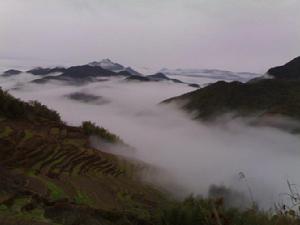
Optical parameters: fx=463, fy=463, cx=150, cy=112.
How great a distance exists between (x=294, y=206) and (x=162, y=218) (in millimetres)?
3342

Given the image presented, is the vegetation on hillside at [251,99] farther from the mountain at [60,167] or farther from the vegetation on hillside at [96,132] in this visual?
the mountain at [60,167]

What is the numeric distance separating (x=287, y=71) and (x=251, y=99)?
191ft

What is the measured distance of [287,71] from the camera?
6934 inches

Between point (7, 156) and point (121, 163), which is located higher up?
point (7, 156)

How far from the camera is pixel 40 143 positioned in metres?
39.0

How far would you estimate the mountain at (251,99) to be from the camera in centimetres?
11375

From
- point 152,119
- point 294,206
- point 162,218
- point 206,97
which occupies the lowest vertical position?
point 152,119

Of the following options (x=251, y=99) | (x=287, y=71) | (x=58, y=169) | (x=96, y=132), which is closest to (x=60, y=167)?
(x=58, y=169)

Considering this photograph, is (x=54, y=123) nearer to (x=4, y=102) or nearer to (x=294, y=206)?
(x=4, y=102)

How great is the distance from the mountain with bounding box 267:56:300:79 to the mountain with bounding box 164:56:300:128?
43.5m

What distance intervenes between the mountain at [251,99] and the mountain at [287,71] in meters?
→ 43.5

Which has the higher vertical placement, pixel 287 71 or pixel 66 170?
pixel 287 71

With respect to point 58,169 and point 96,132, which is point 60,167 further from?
point 96,132

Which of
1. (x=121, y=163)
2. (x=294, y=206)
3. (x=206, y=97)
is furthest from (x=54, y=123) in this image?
(x=206, y=97)
